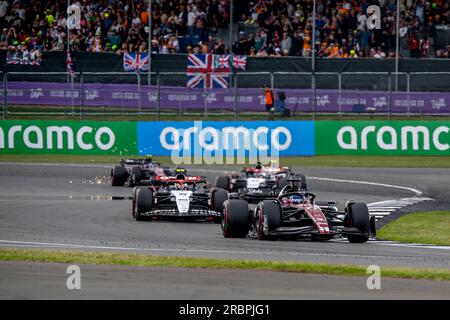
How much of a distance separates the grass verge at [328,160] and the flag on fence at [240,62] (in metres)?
5.58

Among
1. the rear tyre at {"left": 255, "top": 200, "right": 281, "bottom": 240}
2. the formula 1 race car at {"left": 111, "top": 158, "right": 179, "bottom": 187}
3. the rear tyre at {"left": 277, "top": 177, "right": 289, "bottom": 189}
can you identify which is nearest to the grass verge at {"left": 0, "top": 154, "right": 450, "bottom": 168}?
the formula 1 race car at {"left": 111, "top": 158, "right": 179, "bottom": 187}

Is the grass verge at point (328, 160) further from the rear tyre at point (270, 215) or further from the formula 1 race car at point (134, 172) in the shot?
the rear tyre at point (270, 215)

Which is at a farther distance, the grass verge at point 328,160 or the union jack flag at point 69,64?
the union jack flag at point 69,64

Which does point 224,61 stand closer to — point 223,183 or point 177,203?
point 223,183

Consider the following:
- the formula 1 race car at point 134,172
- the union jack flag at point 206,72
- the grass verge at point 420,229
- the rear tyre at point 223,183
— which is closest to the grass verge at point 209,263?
the grass verge at point 420,229

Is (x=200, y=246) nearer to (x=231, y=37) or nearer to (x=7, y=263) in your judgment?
(x=7, y=263)

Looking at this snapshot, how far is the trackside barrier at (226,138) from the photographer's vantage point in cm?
3784

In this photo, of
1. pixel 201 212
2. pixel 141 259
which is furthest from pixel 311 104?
pixel 141 259

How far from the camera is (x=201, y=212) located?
22.4 metres

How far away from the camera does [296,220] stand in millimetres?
18969

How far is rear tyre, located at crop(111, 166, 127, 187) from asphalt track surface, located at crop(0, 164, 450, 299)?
0.30 m

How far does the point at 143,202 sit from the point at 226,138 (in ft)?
52.3

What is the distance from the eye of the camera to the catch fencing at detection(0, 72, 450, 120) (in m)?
39.3

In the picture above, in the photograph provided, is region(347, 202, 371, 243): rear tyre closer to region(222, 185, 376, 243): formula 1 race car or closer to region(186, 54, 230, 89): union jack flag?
region(222, 185, 376, 243): formula 1 race car
